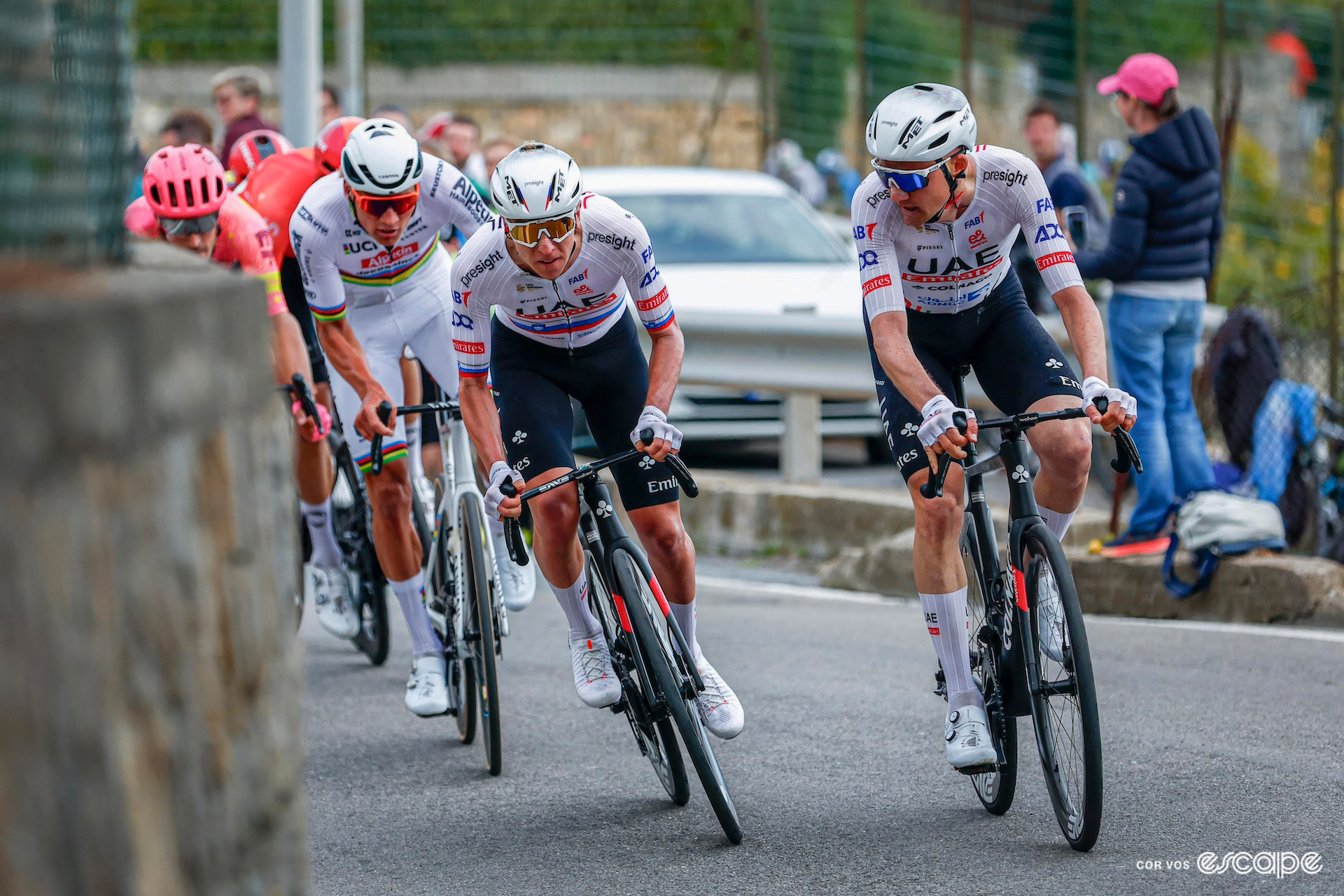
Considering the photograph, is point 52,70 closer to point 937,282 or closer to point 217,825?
point 217,825

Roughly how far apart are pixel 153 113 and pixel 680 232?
1418cm

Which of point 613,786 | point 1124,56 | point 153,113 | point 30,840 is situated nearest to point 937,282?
point 613,786

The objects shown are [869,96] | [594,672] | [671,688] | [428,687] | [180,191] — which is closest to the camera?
[671,688]

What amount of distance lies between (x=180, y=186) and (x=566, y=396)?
2070 mm

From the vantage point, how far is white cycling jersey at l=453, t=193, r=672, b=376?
514 cm

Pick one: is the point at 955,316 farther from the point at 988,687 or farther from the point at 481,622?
the point at 481,622

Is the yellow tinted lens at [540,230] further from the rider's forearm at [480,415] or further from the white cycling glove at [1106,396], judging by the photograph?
the white cycling glove at [1106,396]

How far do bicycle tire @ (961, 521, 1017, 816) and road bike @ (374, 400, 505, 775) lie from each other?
165 centimetres

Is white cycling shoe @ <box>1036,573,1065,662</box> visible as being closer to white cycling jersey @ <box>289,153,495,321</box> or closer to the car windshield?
white cycling jersey @ <box>289,153,495,321</box>

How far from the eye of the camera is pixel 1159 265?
7.82 meters

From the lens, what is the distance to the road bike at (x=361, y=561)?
7039mm

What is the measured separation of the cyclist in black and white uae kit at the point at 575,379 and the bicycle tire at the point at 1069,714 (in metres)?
0.99

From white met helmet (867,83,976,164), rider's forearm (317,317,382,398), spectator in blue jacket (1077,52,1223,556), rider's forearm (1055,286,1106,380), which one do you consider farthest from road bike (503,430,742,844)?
spectator in blue jacket (1077,52,1223,556)

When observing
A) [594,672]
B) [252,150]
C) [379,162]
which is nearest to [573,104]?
[252,150]
